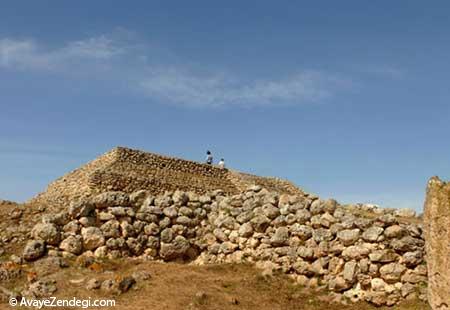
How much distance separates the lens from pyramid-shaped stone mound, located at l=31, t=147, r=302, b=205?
26.6 m

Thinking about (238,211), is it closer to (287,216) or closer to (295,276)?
(287,216)

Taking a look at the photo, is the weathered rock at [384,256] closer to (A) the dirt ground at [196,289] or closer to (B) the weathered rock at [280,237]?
(A) the dirt ground at [196,289]

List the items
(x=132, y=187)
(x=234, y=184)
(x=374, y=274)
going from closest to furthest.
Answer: (x=374, y=274) < (x=132, y=187) < (x=234, y=184)

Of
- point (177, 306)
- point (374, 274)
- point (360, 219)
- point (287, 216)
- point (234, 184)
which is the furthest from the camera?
point (234, 184)

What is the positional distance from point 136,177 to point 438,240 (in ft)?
77.2

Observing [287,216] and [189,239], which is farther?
[189,239]

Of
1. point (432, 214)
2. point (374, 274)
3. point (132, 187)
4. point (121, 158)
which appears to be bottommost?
point (374, 274)

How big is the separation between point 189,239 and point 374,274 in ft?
18.8

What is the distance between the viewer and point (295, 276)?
1292cm

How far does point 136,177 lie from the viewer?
→ 28344 mm

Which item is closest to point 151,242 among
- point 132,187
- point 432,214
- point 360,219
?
point 360,219

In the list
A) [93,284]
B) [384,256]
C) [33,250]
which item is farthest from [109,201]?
[384,256]

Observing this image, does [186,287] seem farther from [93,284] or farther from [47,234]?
[47,234]

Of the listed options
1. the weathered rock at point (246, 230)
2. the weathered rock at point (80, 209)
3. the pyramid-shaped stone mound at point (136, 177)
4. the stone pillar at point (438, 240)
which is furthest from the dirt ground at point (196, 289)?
the pyramid-shaped stone mound at point (136, 177)
